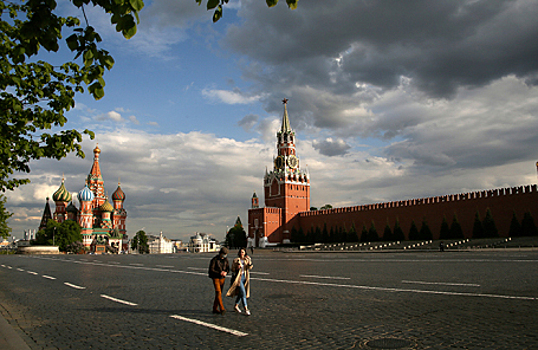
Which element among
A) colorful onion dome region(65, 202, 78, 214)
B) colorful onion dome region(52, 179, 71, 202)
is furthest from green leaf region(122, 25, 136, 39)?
colorful onion dome region(52, 179, 71, 202)

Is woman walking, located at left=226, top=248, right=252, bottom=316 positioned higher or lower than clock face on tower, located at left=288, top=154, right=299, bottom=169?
lower

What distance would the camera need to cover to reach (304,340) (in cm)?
478

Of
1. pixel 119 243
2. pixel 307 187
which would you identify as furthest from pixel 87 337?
pixel 119 243

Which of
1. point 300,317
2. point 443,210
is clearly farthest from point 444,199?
point 300,317

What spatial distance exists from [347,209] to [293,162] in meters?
20.7

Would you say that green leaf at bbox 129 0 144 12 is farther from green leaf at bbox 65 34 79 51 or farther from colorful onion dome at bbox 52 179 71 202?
colorful onion dome at bbox 52 179 71 202

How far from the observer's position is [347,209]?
5941 cm

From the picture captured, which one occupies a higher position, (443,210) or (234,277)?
(443,210)

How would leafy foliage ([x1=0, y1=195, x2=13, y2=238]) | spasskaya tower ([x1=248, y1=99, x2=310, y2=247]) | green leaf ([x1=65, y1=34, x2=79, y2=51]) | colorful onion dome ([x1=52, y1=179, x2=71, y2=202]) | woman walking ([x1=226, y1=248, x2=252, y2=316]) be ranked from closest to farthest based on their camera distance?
green leaf ([x1=65, y1=34, x2=79, y2=51]) < woman walking ([x1=226, y1=248, x2=252, y2=316]) < leafy foliage ([x1=0, y1=195, x2=13, y2=238]) < spasskaya tower ([x1=248, y1=99, x2=310, y2=247]) < colorful onion dome ([x1=52, y1=179, x2=71, y2=202])

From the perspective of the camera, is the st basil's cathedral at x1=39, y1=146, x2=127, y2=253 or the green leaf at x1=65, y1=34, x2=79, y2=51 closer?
the green leaf at x1=65, y1=34, x2=79, y2=51

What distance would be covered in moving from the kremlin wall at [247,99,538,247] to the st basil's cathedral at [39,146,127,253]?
27217 millimetres

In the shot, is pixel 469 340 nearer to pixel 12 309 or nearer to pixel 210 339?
pixel 210 339

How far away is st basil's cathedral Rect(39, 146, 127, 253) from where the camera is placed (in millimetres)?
73688

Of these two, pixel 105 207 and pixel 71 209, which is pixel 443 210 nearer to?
pixel 105 207
